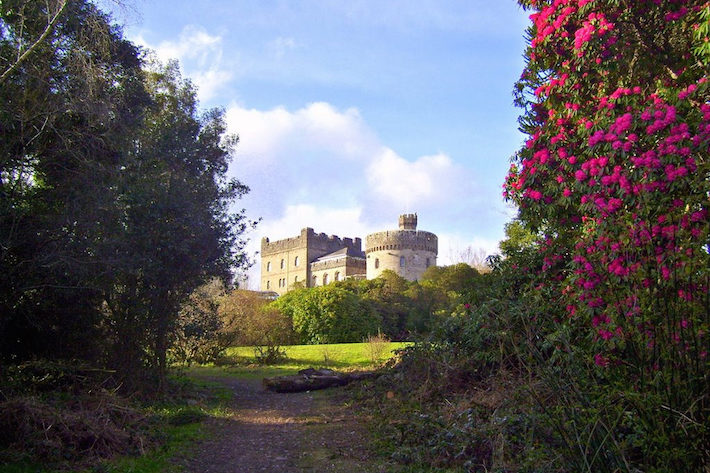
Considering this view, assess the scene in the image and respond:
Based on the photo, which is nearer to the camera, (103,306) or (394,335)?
(103,306)

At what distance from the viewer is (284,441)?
22.2 ft

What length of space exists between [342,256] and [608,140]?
176ft

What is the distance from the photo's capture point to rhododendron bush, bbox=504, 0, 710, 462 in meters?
5.14

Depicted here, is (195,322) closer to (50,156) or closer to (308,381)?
(308,381)

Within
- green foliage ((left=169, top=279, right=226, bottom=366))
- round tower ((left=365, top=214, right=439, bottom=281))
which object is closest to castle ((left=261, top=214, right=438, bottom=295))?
round tower ((left=365, top=214, right=439, bottom=281))

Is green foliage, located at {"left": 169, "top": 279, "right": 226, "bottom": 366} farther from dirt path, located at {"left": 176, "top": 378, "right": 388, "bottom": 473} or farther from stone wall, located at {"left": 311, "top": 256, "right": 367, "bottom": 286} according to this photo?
stone wall, located at {"left": 311, "top": 256, "right": 367, "bottom": 286}

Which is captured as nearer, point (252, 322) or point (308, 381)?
point (308, 381)

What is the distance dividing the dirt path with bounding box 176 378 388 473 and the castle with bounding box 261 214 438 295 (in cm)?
4016

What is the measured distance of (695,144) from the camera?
5.35 m

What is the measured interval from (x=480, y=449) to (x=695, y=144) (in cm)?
355

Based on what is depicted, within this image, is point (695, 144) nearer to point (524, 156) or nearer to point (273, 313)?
point (524, 156)

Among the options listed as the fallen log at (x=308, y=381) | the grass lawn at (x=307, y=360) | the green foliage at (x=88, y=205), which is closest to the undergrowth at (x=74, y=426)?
the green foliage at (x=88, y=205)

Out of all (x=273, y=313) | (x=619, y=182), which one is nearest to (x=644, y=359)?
(x=619, y=182)

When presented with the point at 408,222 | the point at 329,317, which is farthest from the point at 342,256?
the point at 329,317
